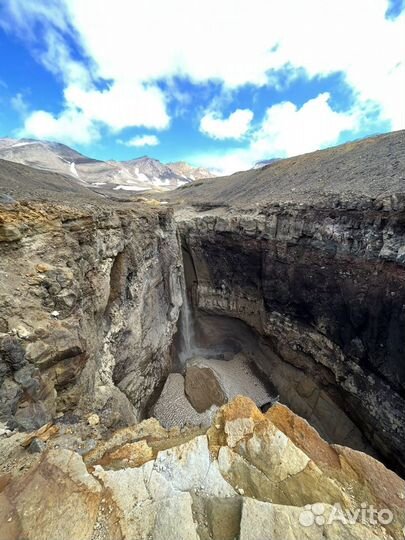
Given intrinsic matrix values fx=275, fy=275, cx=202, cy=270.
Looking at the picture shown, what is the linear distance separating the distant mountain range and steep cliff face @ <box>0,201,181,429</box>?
48806 millimetres

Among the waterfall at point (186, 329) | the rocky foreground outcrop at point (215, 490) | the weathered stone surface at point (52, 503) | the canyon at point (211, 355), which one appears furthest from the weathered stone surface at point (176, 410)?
the weathered stone surface at point (52, 503)

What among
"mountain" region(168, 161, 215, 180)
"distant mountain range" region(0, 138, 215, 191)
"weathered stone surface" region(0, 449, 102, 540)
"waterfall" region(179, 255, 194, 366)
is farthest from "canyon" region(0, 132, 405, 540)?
"mountain" region(168, 161, 215, 180)

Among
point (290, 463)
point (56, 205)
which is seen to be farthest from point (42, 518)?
point (56, 205)

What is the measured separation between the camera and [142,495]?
344cm

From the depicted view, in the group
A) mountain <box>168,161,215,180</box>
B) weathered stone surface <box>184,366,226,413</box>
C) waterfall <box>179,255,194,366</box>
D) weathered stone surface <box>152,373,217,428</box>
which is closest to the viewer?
weathered stone surface <box>152,373,217,428</box>

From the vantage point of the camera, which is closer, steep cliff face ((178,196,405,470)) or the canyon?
the canyon

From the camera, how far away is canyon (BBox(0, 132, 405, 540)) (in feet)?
11.1

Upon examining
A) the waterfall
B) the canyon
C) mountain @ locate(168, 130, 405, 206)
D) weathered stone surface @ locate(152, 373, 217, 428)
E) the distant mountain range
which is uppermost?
the distant mountain range

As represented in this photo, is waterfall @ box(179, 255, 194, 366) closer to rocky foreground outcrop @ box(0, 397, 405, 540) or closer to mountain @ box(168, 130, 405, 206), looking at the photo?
mountain @ box(168, 130, 405, 206)

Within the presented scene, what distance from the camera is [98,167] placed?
3393 inches

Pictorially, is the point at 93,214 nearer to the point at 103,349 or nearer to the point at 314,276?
the point at 103,349

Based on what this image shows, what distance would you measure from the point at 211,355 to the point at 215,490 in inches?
595

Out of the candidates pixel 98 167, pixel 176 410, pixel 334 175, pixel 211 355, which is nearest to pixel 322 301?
pixel 211 355

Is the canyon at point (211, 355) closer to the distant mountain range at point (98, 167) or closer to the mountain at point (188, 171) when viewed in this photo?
the distant mountain range at point (98, 167)
